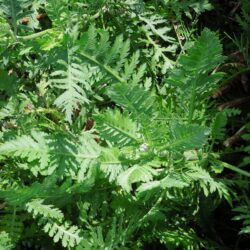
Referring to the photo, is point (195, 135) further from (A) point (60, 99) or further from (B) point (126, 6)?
(B) point (126, 6)

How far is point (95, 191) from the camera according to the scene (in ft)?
4.87

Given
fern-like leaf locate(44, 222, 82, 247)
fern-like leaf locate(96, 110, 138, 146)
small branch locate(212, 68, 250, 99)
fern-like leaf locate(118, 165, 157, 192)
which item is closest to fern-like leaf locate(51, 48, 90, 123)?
fern-like leaf locate(96, 110, 138, 146)

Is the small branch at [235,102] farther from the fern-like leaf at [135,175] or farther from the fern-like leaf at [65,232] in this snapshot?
the fern-like leaf at [65,232]

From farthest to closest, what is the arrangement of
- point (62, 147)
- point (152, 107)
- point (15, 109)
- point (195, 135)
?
point (15, 109), point (62, 147), point (152, 107), point (195, 135)

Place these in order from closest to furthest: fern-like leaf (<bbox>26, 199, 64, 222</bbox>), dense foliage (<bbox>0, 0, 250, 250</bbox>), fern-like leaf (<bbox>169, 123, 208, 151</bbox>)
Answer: fern-like leaf (<bbox>169, 123, 208, 151</bbox>) → dense foliage (<bbox>0, 0, 250, 250</bbox>) → fern-like leaf (<bbox>26, 199, 64, 222</bbox>)

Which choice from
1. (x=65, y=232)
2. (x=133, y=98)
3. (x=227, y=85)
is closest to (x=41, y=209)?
(x=65, y=232)

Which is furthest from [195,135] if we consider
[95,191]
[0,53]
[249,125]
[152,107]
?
[0,53]

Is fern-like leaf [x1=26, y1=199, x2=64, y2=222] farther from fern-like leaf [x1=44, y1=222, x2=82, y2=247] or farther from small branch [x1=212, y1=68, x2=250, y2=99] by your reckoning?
small branch [x1=212, y1=68, x2=250, y2=99]

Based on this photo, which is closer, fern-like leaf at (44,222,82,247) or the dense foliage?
the dense foliage

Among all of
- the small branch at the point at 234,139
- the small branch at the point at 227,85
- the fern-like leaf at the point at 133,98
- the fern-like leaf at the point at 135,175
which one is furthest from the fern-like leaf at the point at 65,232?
the small branch at the point at 227,85

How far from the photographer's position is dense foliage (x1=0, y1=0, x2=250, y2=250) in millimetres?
1211

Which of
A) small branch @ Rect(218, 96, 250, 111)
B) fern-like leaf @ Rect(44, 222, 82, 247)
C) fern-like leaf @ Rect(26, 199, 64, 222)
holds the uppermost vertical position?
small branch @ Rect(218, 96, 250, 111)

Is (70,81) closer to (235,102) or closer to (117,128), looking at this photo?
(117,128)

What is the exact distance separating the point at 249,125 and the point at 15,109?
2.78ft
